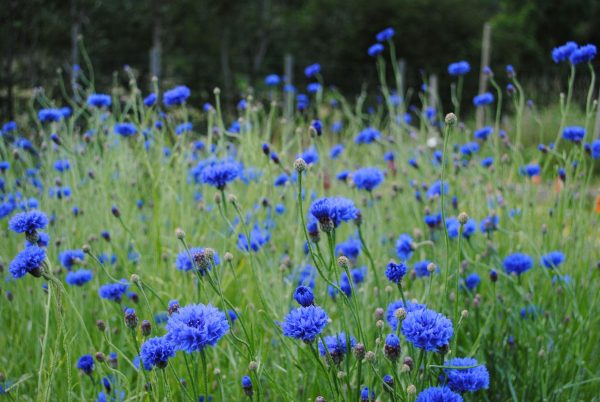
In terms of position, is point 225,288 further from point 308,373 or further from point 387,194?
point 387,194

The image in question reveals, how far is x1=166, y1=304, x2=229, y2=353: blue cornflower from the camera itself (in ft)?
3.67

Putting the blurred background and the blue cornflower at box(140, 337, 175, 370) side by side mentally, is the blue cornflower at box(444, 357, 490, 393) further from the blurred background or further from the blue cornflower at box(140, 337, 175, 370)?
the blurred background

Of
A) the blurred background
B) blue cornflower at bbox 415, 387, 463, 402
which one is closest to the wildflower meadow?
blue cornflower at bbox 415, 387, 463, 402

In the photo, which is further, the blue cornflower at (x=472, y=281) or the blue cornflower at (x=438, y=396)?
the blue cornflower at (x=472, y=281)

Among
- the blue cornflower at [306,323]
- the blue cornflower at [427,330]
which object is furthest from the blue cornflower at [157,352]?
the blue cornflower at [427,330]

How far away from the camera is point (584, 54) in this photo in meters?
2.22

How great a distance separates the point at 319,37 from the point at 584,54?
14.6 m

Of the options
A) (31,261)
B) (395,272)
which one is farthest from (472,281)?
(31,261)

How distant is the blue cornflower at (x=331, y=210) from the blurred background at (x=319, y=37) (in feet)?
35.3

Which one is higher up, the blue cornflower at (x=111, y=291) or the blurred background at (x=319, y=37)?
the blurred background at (x=319, y=37)

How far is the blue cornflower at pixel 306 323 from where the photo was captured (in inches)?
45.3

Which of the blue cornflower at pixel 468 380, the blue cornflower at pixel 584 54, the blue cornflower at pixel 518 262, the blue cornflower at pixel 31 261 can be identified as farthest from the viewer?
the blue cornflower at pixel 584 54

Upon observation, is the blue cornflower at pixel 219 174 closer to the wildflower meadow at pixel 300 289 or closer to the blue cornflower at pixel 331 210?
the wildflower meadow at pixel 300 289

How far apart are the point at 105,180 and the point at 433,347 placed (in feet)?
6.36
